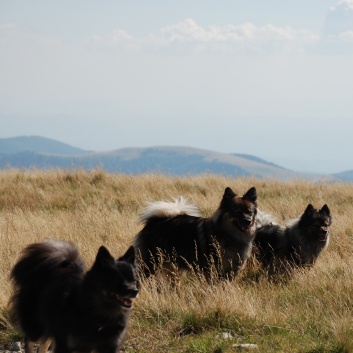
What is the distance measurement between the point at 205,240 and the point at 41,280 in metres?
3.43

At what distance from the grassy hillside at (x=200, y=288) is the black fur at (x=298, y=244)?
0.27 metres

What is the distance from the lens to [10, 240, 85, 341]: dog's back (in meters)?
4.65

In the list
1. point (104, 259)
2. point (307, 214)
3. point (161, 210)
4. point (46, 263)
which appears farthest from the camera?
point (307, 214)

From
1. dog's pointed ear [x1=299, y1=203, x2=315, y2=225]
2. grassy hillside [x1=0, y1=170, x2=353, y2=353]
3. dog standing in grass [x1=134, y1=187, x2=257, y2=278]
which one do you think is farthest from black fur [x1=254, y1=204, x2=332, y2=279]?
dog standing in grass [x1=134, y1=187, x2=257, y2=278]

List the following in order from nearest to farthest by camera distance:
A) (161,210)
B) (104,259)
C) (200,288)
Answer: (104,259) < (200,288) < (161,210)

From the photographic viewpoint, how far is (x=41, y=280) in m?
4.83

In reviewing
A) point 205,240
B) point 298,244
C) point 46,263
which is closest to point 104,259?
point 46,263

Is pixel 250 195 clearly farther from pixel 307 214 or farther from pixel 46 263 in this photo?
pixel 46 263

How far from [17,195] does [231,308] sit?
9.00m

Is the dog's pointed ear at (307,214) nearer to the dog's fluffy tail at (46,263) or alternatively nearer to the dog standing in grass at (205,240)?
the dog standing in grass at (205,240)

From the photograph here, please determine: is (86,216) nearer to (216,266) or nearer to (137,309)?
(216,266)

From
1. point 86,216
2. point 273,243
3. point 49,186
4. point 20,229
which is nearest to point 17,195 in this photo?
point 49,186

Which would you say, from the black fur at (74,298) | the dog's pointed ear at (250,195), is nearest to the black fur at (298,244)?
the dog's pointed ear at (250,195)

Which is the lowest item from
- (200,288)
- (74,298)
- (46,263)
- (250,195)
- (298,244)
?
(200,288)
